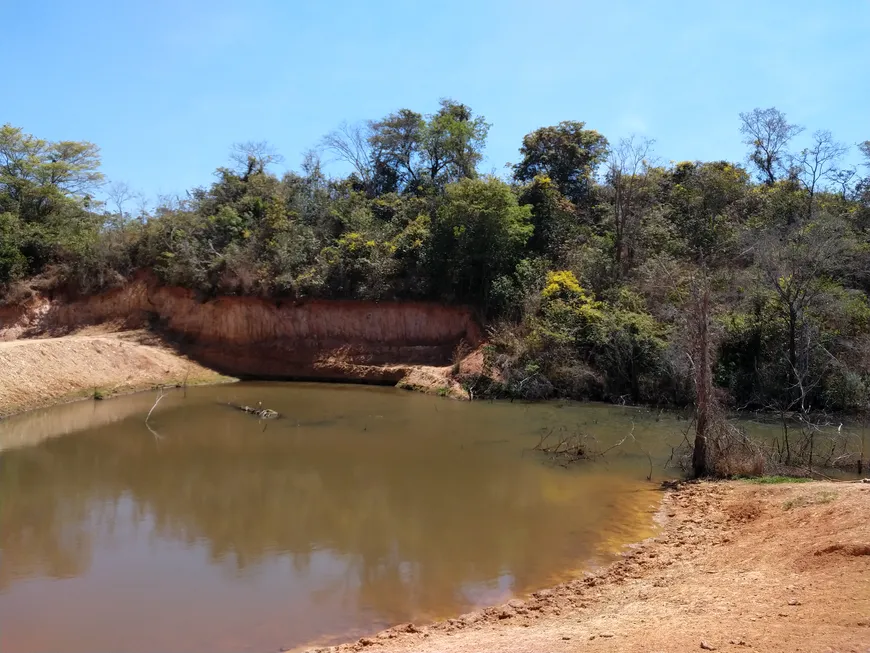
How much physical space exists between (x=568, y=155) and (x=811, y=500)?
30088 millimetres

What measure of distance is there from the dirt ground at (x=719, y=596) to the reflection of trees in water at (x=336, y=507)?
0.93 meters

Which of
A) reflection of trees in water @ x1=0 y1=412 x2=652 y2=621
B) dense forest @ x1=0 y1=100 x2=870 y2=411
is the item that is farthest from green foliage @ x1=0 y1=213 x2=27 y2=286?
reflection of trees in water @ x1=0 y1=412 x2=652 y2=621

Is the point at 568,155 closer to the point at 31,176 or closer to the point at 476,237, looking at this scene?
the point at 476,237

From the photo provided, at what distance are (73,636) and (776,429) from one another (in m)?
18.1

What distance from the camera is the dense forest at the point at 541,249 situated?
2166 centimetres

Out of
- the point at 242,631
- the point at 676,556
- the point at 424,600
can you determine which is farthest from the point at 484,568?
the point at 242,631

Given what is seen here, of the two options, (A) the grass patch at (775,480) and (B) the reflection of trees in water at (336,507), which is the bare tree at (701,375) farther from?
(B) the reflection of trees in water at (336,507)

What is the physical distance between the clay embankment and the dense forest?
897 millimetres

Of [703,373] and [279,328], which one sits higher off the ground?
[279,328]

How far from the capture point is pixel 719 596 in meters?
6.89

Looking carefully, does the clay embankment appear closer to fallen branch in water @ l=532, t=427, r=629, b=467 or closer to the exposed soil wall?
the exposed soil wall

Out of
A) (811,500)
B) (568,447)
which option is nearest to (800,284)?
(568,447)

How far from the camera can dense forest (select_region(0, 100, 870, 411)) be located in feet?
71.1

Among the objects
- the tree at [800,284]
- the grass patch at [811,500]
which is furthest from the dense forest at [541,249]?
the grass patch at [811,500]
